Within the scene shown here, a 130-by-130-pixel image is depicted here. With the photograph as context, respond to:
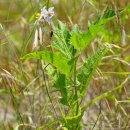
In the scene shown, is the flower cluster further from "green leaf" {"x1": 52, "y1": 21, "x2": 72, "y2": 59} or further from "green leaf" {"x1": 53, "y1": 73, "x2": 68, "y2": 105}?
"green leaf" {"x1": 53, "y1": 73, "x2": 68, "y2": 105}

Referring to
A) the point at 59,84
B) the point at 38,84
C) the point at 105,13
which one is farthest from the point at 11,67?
the point at 105,13

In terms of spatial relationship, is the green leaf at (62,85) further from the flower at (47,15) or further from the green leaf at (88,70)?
the flower at (47,15)

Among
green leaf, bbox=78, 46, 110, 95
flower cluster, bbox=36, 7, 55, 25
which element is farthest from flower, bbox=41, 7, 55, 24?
green leaf, bbox=78, 46, 110, 95

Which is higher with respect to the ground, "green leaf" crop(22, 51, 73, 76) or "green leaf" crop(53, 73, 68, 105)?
"green leaf" crop(22, 51, 73, 76)

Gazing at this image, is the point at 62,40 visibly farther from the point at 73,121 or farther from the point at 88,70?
the point at 73,121

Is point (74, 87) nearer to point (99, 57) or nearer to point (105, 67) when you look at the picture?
point (99, 57)

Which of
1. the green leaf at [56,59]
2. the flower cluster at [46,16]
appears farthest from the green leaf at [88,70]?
the flower cluster at [46,16]
